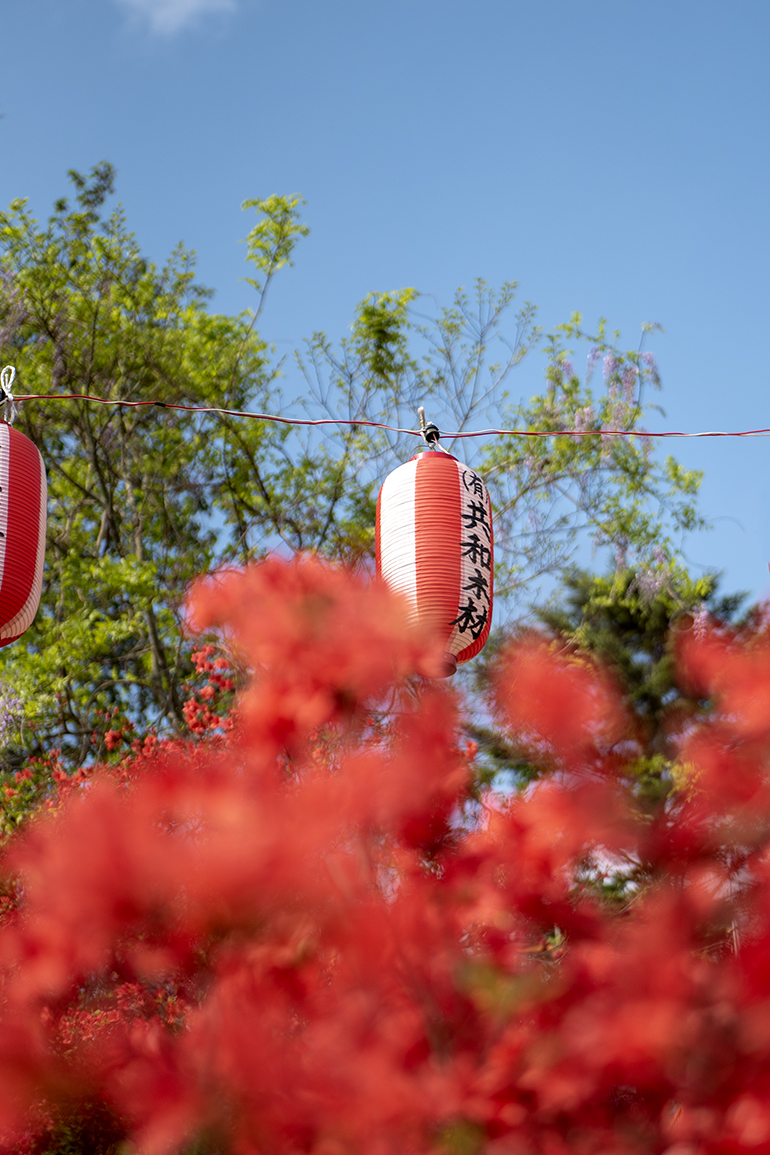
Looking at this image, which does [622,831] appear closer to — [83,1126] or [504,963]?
[504,963]

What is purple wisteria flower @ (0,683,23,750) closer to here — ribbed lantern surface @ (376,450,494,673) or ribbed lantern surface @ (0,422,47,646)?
ribbed lantern surface @ (0,422,47,646)

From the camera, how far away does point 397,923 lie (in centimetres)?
113

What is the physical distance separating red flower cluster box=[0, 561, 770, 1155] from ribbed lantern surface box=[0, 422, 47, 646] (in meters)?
2.32

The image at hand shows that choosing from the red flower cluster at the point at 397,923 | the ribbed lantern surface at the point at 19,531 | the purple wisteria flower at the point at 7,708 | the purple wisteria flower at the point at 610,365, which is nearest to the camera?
the red flower cluster at the point at 397,923

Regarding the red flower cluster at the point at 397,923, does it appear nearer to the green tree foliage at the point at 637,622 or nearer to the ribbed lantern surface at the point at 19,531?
the ribbed lantern surface at the point at 19,531

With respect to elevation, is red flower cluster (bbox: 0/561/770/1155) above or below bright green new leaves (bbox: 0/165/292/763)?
below

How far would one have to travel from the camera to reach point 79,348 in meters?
8.15

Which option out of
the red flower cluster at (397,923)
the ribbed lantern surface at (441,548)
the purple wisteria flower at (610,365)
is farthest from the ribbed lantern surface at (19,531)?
the purple wisteria flower at (610,365)

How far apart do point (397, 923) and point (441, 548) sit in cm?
261

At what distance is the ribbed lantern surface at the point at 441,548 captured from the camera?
3.60 meters

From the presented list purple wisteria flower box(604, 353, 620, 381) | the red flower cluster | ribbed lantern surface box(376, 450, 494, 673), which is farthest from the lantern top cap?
purple wisteria flower box(604, 353, 620, 381)

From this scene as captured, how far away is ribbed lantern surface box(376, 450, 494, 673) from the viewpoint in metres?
3.60

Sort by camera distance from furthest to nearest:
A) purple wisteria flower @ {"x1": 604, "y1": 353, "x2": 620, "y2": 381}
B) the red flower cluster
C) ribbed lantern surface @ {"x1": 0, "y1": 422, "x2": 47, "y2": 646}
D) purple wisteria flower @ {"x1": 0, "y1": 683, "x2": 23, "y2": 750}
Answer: purple wisteria flower @ {"x1": 604, "y1": 353, "x2": 620, "y2": 381} < purple wisteria flower @ {"x1": 0, "y1": 683, "x2": 23, "y2": 750} < ribbed lantern surface @ {"x1": 0, "y1": 422, "x2": 47, "y2": 646} < the red flower cluster

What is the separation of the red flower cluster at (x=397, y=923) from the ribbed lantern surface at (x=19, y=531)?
2.32 m
